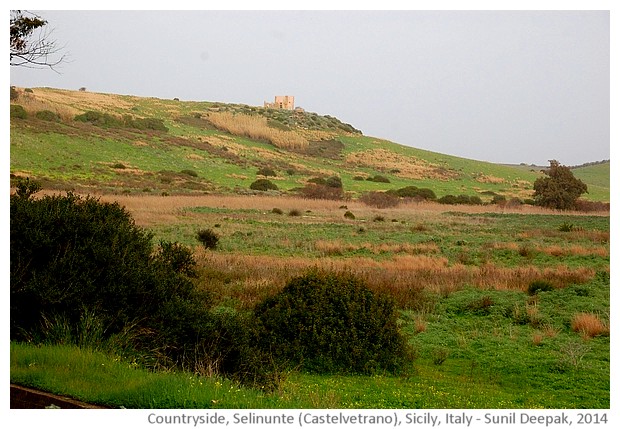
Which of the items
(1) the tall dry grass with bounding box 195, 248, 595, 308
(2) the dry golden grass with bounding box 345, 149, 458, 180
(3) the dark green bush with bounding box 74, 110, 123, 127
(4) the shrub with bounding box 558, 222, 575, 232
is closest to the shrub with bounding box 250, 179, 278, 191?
(3) the dark green bush with bounding box 74, 110, 123, 127

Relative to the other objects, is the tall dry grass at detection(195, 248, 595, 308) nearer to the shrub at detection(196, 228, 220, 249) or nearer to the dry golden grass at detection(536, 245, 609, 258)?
the shrub at detection(196, 228, 220, 249)

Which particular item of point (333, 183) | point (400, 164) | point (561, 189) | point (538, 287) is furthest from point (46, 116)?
point (538, 287)

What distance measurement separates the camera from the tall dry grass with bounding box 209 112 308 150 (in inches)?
4343

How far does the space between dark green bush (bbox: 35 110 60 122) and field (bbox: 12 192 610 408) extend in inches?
1548

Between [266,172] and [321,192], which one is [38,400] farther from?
[266,172]

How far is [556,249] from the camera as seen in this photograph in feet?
94.0

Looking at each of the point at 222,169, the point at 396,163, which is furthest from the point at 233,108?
the point at 222,169

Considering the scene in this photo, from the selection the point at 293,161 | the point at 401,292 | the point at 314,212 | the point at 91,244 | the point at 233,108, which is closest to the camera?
the point at 91,244

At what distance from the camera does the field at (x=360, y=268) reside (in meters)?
8.42

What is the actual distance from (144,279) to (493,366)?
6374 millimetres

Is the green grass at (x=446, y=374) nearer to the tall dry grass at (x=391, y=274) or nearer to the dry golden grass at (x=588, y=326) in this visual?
the dry golden grass at (x=588, y=326)

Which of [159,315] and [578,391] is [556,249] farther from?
[159,315]

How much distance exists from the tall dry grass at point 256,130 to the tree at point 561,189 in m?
52.2

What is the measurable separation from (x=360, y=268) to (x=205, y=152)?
64976mm
